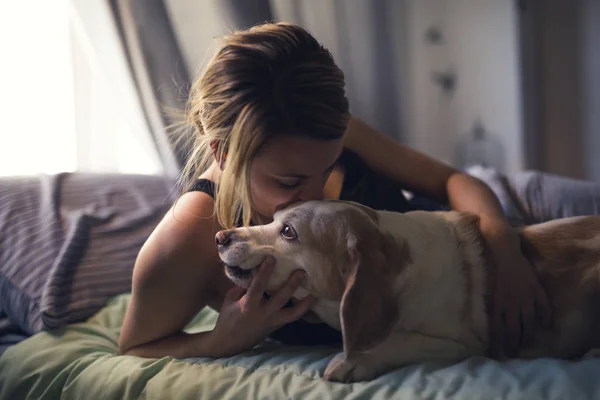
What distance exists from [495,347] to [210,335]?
2.06 feet

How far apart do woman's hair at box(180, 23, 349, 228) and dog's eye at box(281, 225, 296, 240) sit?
0.35ft

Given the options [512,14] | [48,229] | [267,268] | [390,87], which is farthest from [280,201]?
[512,14]

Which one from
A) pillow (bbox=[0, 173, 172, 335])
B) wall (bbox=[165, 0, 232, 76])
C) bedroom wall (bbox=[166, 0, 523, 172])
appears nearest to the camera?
pillow (bbox=[0, 173, 172, 335])

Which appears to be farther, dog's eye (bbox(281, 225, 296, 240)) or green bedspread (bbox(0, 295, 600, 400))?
dog's eye (bbox(281, 225, 296, 240))

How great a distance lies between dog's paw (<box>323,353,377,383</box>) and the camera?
1.24 m

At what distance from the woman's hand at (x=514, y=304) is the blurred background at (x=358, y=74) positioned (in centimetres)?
128

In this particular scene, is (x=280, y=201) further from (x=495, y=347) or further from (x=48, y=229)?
(x=48, y=229)

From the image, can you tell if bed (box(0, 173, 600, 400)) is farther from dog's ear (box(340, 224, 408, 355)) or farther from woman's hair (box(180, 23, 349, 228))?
woman's hair (box(180, 23, 349, 228))

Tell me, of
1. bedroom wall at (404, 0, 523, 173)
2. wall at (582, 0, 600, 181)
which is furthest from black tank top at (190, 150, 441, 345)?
wall at (582, 0, 600, 181)

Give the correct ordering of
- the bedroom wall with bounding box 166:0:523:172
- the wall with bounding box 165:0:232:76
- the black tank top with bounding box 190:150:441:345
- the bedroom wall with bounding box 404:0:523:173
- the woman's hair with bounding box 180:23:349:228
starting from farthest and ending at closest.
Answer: the bedroom wall with bounding box 404:0:523:173 → the bedroom wall with bounding box 166:0:523:172 → the wall with bounding box 165:0:232:76 → the black tank top with bounding box 190:150:441:345 → the woman's hair with bounding box 180:23:349:228

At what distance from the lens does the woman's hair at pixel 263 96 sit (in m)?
1.26

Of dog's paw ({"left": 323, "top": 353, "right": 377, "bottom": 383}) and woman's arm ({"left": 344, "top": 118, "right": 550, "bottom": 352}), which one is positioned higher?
woman's arm ({"left": 344, "top": 118, "right": 550, "bottom": 352})

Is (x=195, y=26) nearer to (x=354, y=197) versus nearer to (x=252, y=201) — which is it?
(x=354, y=197)

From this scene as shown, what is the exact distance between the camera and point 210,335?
1.40 meters
